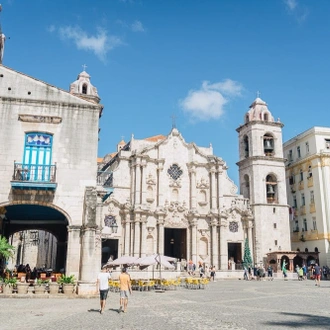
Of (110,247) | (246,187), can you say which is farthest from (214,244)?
(110,247)

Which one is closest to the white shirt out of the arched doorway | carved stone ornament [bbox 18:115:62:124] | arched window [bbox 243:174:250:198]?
the arched doorway

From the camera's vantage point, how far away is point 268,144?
168 feet

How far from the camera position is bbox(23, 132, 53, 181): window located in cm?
1942

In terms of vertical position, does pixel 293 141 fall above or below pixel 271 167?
above

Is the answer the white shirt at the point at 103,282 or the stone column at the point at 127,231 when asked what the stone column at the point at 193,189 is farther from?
the white shirt at the point at 103,282

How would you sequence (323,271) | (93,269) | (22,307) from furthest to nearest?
(323,271)
(93,269)
(22,307)

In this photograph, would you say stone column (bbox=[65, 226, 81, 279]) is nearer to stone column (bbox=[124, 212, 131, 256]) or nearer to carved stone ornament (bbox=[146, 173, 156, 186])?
stone column (bbox=[124, 212, 131, 256])

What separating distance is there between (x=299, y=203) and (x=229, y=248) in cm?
1078

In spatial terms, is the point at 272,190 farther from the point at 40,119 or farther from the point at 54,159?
the point at 40,119

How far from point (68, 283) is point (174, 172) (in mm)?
30832

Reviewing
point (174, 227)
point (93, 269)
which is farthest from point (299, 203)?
point (93, 269)

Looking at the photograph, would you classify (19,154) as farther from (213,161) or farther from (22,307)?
(213,161)

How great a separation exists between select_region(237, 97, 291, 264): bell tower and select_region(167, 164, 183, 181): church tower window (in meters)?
8.70

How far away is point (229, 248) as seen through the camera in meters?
49.8
